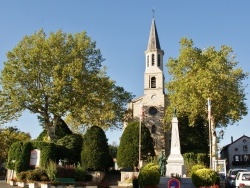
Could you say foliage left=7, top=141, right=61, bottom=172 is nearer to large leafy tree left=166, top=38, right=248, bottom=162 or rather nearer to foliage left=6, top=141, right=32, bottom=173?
foliage left=6, top=141, right=32, bottom=173

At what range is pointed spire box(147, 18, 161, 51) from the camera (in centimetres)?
5850

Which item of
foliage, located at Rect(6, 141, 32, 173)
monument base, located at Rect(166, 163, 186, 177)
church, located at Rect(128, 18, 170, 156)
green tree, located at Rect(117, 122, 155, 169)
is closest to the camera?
monument base, located at Rect(166, 163, 186, 177)

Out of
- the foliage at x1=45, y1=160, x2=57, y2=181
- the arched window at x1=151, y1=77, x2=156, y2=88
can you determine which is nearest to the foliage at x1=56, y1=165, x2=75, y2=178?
the foliage at x1=45, y1=160, x2=57, y2=181

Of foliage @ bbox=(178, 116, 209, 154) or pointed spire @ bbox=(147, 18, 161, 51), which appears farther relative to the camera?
pointed spire @ bbox=(147, 18, 161, 51)

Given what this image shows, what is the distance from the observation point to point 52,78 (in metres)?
39.8

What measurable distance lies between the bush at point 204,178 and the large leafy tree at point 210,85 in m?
12.9

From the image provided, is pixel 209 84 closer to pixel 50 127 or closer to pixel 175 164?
pixel 175 164

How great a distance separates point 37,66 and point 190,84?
16628 mm

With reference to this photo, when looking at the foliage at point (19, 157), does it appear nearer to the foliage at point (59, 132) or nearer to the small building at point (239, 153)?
the foliage at point (59, 132)

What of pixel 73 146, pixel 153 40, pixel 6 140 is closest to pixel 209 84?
pixel 73 146

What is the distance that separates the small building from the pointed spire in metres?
25.2

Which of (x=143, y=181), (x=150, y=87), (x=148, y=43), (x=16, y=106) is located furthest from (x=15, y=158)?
(x=148, y=43)

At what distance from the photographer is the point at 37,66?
131ft

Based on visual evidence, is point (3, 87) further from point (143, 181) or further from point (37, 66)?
point (143, 181)
